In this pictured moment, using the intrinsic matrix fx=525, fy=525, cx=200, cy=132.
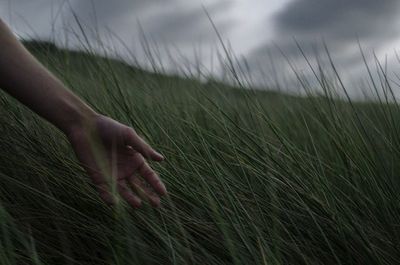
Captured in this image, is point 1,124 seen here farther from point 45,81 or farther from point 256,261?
point 256,261

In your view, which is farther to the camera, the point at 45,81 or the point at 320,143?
the point at 320,143

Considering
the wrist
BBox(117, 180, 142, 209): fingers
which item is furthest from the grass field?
the wrist


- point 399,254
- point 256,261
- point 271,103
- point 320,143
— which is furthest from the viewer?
point 271,103

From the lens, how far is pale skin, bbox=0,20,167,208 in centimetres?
111

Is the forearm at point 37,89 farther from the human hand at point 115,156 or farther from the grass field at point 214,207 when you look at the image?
the grass field at point 214,207

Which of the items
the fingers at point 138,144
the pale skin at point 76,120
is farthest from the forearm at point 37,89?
the fingers at point 138,144

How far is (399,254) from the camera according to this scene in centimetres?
120

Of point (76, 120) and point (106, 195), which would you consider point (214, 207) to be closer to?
point (106, 195)

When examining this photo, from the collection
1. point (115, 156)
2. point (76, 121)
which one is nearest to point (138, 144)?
point (115, 156)

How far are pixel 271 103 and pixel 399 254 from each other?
1805mm

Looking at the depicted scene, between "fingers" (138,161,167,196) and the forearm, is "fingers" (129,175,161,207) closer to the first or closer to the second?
"fingers" (138,161,167,196)

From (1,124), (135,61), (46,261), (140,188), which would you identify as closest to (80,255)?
(46,261)

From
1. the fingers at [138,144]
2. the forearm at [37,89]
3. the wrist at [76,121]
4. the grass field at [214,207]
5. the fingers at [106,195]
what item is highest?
the forearm at [37,89]

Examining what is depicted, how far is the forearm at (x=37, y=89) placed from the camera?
1157 millimetres
